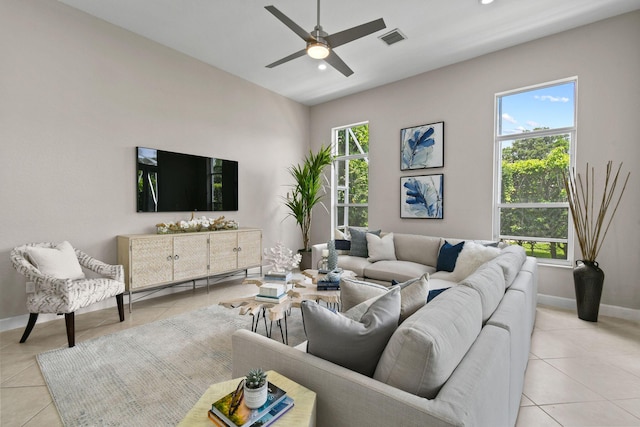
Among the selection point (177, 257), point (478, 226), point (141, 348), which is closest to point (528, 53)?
point (478, 226)

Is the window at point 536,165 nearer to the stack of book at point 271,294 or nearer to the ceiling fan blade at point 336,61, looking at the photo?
the ceiling fan blade at point 336,61

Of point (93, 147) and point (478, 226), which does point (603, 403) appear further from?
point (93, 147)

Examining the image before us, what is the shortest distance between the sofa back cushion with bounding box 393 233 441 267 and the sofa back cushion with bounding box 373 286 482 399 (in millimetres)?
2923

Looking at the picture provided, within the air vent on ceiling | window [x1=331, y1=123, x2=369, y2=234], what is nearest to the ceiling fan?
the air vent on ceiling

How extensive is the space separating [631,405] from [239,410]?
2330 mm

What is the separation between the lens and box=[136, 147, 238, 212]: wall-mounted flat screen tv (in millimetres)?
3719

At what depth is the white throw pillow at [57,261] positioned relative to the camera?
101 inches

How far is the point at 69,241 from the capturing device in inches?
123

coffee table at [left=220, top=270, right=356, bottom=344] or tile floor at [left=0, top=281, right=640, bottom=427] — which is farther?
coffee table at [left=220, top=270, right=356, bottom=344]

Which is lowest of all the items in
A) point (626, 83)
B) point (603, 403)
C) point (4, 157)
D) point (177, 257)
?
point (603, 403)

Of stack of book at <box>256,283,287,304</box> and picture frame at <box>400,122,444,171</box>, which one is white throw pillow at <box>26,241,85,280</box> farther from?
picture frame at <box>400,122,444,171</box>

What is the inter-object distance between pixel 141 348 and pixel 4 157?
2200 millimetres

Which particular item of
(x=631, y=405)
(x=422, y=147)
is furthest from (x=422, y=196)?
(x=631, y=405)

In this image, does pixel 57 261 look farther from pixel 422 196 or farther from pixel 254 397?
pixel 422 196
